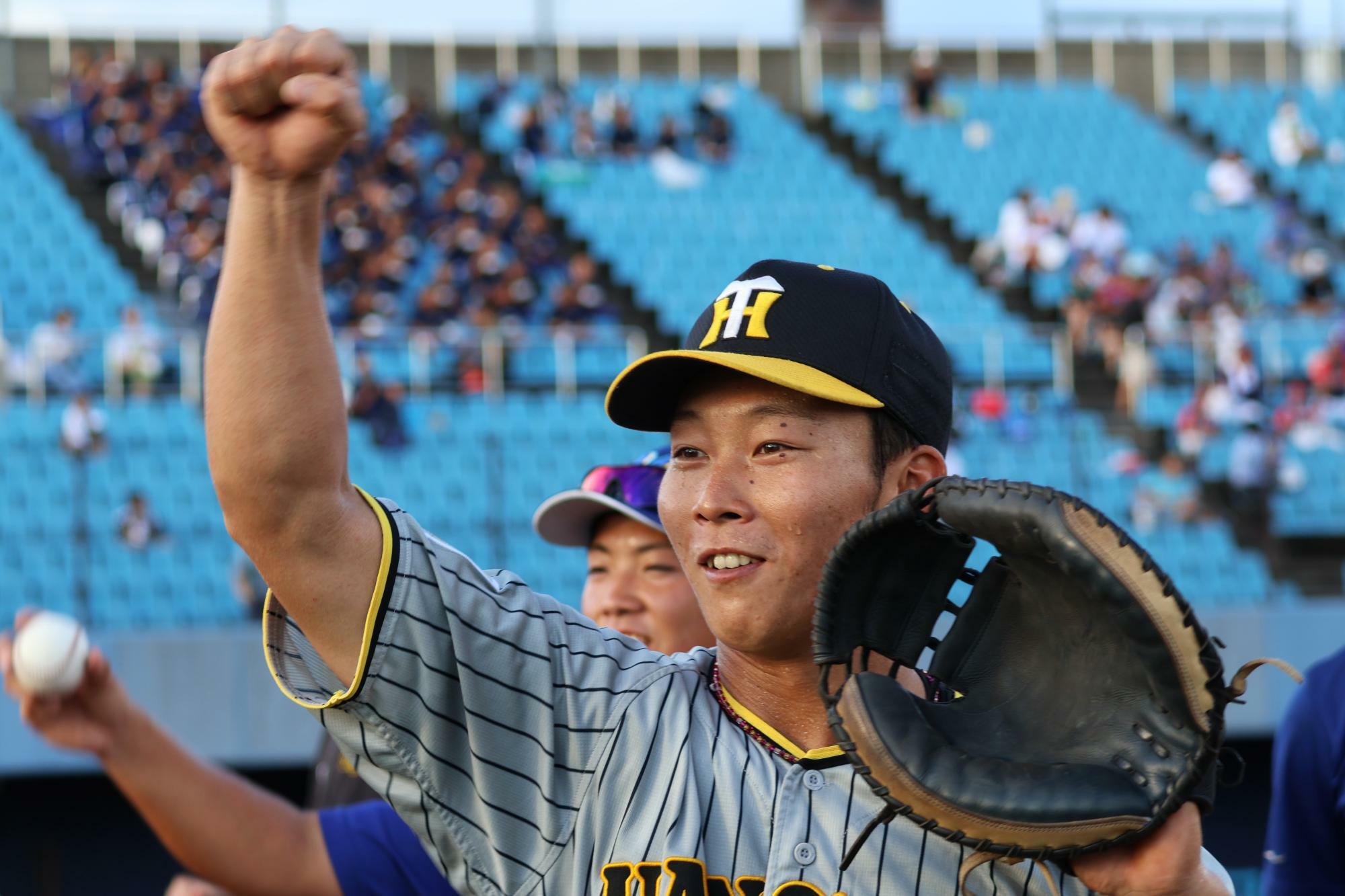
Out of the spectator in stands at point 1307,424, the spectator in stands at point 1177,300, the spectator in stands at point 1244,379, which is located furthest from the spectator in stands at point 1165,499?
the spectator in stands at point 1177,300

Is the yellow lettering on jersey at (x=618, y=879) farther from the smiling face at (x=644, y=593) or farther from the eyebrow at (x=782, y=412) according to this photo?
the smiling face at (x=644, y=593)

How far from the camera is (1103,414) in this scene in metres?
12.2

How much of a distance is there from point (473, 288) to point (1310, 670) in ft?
37.7

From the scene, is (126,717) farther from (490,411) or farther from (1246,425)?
(1246,425)

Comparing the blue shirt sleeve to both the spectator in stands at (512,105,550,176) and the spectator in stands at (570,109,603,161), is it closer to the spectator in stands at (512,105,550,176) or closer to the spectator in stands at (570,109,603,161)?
the spectator in stands at (512,105,550,176)

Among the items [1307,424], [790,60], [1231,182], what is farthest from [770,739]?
[790,60]

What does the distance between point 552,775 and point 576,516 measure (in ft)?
4.92

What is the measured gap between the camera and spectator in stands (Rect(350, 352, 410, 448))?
1081cm

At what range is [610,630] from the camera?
217 centimetres

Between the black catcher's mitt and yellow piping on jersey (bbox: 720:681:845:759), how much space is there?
3.2 inches

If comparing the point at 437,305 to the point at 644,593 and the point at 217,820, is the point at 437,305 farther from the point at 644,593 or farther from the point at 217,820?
the point at 217,820

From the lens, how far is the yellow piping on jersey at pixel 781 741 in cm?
198

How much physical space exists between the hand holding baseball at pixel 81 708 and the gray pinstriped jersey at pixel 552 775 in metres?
0.67

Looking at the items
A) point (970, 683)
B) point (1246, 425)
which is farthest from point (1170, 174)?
point (970, 683)
